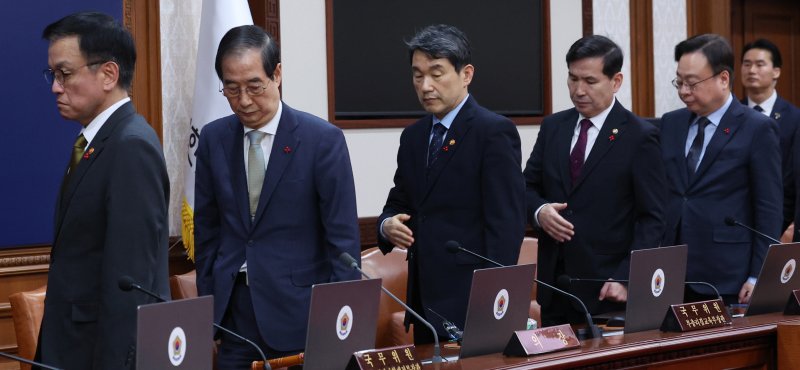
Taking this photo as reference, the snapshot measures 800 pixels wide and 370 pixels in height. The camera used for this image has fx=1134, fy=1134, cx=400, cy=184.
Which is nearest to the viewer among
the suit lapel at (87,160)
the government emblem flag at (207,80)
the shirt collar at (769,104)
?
the suit lapel at (87,160)

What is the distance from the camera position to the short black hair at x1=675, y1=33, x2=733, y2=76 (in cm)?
373

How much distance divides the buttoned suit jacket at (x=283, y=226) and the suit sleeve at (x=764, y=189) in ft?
5.08

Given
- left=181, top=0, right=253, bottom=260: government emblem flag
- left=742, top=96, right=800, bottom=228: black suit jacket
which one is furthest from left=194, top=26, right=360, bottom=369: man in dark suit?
left=742, top=96, right=800, bottom=228: black suit jacket

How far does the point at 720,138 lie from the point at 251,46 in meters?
1.73

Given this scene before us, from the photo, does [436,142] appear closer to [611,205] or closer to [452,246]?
[452,246]

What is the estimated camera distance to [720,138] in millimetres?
3688

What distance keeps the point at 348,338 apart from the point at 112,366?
474 millimetres

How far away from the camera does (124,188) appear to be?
231 centimetres

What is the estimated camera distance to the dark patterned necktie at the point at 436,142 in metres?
3.10

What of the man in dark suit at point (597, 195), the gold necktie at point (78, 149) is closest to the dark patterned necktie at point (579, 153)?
the man in dark suit at point (597, 195)

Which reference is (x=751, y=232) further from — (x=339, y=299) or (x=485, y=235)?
(x=339, y=299)

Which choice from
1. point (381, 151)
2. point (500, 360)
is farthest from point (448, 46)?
point (381, 151)

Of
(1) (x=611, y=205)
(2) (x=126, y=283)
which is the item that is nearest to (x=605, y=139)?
(1) (x=611, y=205)

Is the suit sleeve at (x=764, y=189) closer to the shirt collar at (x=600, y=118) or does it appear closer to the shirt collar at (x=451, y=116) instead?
the shirt collar at (x=600, y=118)
